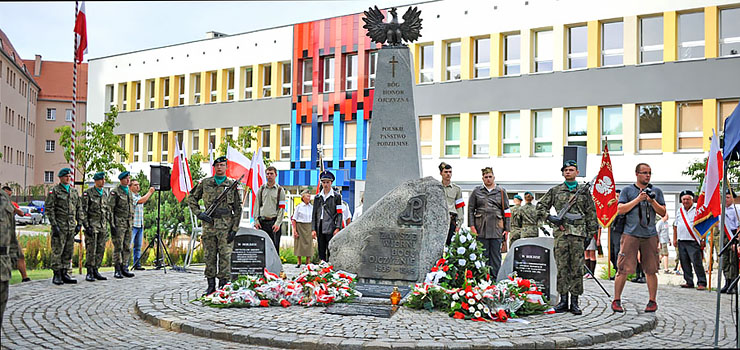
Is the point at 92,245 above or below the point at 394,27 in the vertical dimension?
below

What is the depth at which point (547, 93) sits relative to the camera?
28016 millimetres

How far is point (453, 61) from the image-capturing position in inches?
1220

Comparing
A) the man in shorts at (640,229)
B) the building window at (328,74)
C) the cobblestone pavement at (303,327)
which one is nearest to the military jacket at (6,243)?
the cobblestone pavement at (303,327)

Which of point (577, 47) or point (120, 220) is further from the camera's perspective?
point (577, 47)

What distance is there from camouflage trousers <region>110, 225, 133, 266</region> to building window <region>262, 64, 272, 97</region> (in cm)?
2378

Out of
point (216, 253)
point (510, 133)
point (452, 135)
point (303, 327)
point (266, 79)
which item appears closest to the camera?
point (303, 327)

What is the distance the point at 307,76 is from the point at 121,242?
23180 millimetres

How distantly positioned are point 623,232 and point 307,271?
4.50 metres

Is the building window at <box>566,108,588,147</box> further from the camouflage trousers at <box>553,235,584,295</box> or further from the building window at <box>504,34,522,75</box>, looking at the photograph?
the camouflage trousers at <box>553,235,584,295</box>

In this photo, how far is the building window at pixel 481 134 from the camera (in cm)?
2973

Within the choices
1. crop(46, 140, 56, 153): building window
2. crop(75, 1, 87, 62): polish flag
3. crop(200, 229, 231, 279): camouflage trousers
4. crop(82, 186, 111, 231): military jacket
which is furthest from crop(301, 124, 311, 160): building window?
crop(46, 140, 56, 153): building window

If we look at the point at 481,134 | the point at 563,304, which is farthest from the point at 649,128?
the point at 563,304

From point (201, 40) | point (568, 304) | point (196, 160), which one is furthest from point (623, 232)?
point (201, 40)

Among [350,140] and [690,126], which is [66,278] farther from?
[350,140]
